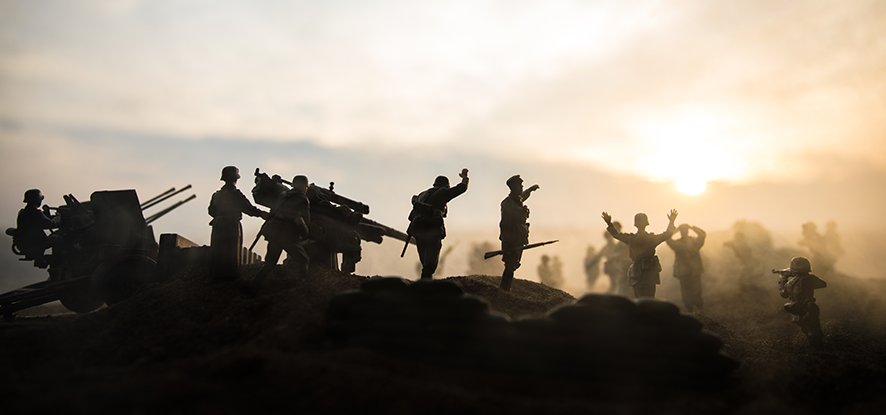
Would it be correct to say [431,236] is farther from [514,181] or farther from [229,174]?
[229,174]

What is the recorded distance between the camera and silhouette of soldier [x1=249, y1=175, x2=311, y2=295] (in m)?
7.34

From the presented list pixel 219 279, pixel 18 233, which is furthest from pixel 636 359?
pixel 18 233

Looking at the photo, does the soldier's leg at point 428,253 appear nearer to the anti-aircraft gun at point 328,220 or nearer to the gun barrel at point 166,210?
the anti-aircraft gun at point 328,220

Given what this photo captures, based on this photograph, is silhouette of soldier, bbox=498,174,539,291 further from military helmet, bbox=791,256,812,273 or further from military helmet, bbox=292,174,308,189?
military helmet, bbox=791,256,812,273

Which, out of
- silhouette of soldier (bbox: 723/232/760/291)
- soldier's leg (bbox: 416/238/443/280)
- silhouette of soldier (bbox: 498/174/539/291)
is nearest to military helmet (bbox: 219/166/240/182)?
soldier's leg (bbox: 416/238/443/280)

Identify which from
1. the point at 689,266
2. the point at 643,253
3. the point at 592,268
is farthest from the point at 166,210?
the point at 592,268

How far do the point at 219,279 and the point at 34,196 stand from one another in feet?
30.5

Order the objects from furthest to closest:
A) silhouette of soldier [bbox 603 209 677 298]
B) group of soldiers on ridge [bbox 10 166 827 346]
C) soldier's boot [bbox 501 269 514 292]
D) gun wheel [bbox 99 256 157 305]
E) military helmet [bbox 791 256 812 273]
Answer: silhouette of soldier [bbox 603 209 677 298]
gun wheel [bbox 99 256 157 305]
soldier's boot [bbox 501 269 514 292]
military helmet [bbox 791 256 812 273]
group of soldiers on ridge [bbox 10 166 827 346]

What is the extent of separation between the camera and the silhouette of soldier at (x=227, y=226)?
8047 millimetres

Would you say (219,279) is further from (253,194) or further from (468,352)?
(468,352)

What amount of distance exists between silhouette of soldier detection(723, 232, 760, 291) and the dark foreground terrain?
24.0 feet

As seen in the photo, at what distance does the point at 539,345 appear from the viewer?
4426 millimetres

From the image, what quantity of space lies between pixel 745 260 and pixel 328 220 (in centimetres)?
1524

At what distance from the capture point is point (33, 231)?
484 inches
